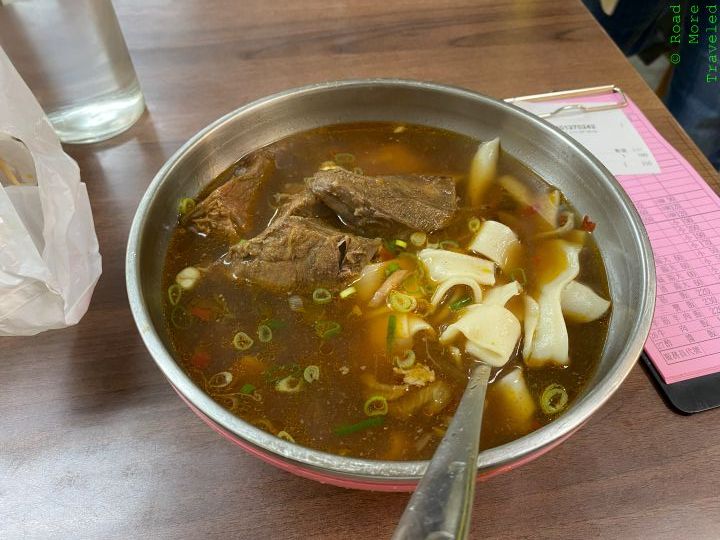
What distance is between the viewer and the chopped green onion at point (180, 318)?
5.46ft

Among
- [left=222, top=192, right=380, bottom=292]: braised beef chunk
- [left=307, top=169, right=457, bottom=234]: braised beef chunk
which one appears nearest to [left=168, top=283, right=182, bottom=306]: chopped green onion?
[left=222, top=192, right=380, bottom=292]: braised beef chunk

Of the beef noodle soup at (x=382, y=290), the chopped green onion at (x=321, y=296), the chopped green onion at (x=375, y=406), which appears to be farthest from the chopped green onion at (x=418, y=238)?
the chopped green onion at (x=375, y=406)

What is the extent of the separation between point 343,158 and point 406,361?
930 mm

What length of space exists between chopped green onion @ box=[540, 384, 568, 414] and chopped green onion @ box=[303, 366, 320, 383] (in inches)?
25.3

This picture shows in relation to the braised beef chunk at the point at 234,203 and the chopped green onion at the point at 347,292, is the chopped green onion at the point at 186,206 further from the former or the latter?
the chopped green onion at the point at 347,292

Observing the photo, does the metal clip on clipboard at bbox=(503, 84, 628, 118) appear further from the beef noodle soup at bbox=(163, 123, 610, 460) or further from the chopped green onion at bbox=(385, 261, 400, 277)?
the chopped green onion at bbox=(385, 261, 400, 277)

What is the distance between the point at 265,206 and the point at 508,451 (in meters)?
1.26

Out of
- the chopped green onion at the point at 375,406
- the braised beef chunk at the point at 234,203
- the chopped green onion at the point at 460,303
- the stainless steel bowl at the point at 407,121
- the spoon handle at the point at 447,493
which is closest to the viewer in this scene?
the spoon handle at the point at 447,493

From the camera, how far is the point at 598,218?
6.06 ft

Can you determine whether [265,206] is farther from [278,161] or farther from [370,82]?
[370,82]

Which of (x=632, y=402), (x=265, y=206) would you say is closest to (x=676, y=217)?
(x=632, y=402)

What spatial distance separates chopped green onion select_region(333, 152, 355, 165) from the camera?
2156mm

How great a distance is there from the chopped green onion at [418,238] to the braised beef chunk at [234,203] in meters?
0.59

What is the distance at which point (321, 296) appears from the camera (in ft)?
5.80
